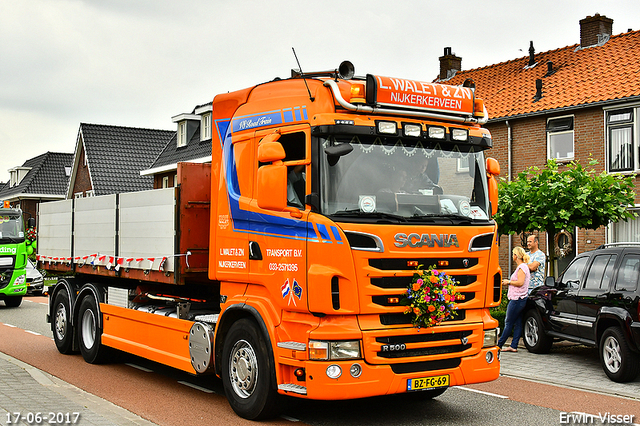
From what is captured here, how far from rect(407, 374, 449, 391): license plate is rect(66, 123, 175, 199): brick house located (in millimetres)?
36481

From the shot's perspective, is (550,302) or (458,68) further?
(458,68)

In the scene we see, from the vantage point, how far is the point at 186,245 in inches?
342

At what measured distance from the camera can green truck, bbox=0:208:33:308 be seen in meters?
20.6

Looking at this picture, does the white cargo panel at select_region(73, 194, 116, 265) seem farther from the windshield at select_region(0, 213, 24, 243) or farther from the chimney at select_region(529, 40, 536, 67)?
the chimney at select_region(529, 40, 536, 67)

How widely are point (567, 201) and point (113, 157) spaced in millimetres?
34661

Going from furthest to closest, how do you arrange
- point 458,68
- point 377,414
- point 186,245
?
point 458,68 → point 186,245 → point 377,414

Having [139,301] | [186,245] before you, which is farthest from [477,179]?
[139,301]

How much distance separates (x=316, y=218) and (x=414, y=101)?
1.64m

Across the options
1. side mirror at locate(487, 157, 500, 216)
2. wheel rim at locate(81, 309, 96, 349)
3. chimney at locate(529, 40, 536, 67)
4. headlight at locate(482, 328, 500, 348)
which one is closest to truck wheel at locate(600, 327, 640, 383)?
headlight at locate(482, 328, 500, 348)

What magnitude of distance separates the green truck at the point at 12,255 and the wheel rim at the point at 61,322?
9.40m

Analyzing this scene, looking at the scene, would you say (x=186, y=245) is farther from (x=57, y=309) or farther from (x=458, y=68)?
(x=458, y=68)

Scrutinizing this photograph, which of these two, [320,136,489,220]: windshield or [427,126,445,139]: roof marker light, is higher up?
[427,126,445,139]: roof marker light

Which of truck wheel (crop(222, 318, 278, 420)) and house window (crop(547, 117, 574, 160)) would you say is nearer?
truck wheel (crop(222, 318, 278, 420))

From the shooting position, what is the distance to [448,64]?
105 ft
